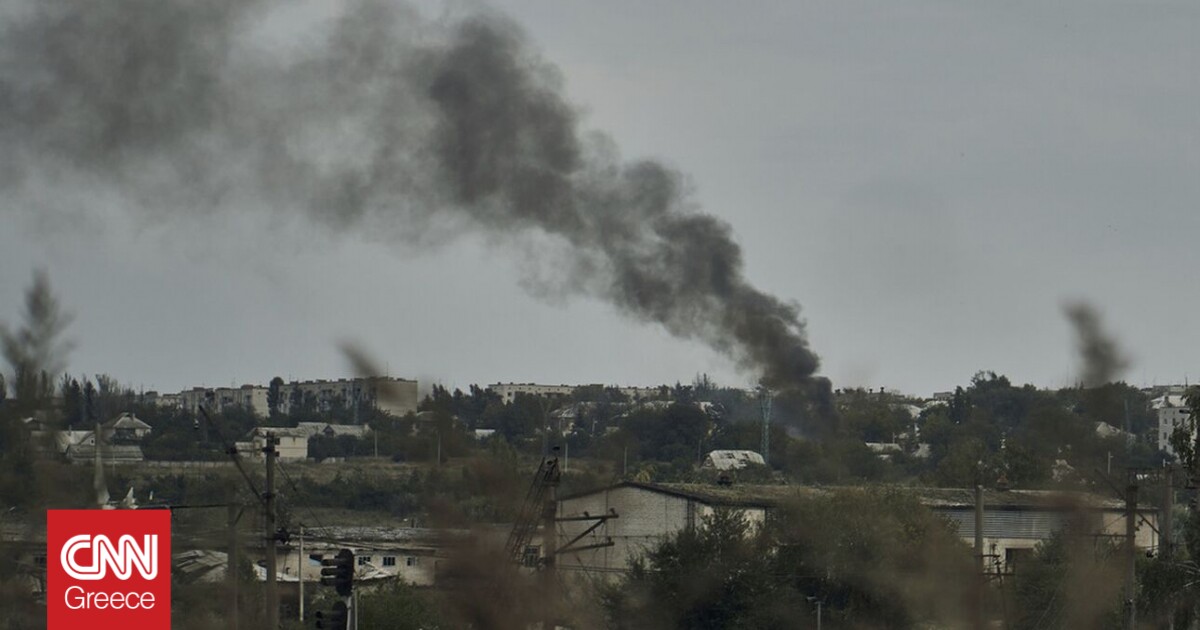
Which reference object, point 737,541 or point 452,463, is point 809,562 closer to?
point 737,541

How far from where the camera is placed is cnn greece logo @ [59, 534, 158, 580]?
4647cm

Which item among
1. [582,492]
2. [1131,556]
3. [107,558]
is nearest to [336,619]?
[107,558]

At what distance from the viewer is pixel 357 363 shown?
170 feet

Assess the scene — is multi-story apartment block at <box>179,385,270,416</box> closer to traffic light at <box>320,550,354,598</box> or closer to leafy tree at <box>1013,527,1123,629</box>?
leafy tree at <box>1013,527,1123,629</box>

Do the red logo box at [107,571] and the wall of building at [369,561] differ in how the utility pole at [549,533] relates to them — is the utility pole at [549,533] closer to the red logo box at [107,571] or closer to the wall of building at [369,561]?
the red logo box at [107,571]

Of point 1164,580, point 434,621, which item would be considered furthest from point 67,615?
point 1164,580

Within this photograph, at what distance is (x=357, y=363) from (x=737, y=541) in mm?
22798

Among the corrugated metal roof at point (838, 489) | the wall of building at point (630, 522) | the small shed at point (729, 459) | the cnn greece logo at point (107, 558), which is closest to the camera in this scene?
the cnn greece logo at point (107, 558)

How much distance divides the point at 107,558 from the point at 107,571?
0.40 metres

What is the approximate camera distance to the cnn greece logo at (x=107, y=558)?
46.5 metres

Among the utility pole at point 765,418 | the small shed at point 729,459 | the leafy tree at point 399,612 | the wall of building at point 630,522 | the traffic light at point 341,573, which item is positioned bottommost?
the leafy tree at point 399,612

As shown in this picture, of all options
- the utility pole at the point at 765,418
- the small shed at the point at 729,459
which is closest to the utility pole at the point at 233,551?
the utility pole at the point at 765,418

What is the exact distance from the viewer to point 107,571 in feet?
154

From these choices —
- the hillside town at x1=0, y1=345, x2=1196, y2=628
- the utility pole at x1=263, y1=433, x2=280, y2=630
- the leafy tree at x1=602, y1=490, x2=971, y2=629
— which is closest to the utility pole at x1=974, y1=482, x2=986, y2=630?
the hillside town at x1=0, y1=345, x2=1196, y2=628
